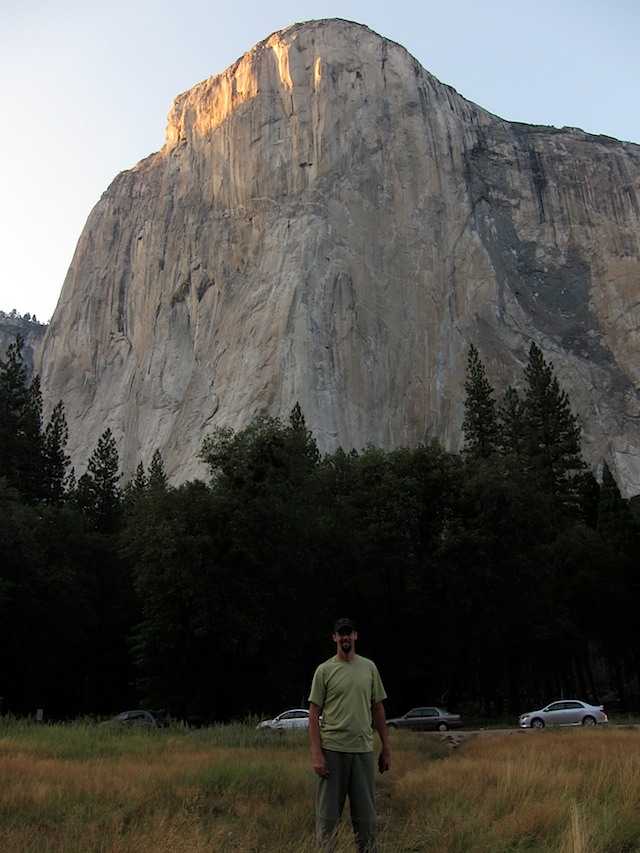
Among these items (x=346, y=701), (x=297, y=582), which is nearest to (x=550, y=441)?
(x=297, y=582)

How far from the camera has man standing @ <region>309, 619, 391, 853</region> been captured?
561cm

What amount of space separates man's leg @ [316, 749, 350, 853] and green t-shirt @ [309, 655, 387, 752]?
9 cm

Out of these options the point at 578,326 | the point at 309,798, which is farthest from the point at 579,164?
the point at 309,798

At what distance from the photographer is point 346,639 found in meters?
5.95

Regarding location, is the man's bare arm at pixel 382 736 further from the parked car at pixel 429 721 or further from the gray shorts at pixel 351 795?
the parked car at pixel 429 721

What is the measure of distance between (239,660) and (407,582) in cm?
684

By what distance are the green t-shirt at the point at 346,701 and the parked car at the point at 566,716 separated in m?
19.9

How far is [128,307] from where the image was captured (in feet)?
284

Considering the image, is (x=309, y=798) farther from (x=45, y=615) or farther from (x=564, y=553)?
(x=564, y=553)

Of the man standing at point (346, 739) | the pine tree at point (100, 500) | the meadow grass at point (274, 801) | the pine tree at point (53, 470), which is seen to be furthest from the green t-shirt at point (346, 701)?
the pine tree at point (53, 470)

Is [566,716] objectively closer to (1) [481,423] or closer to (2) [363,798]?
(2) [363,798]

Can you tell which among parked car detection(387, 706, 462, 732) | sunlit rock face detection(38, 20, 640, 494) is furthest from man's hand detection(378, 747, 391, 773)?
sunlit rock face detection(38, 20, 640, 494)

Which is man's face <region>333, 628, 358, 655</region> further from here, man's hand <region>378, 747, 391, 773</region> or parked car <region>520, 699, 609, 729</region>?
parked car <region>520, 699, 609, 729</region>

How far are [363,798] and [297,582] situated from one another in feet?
69.9
